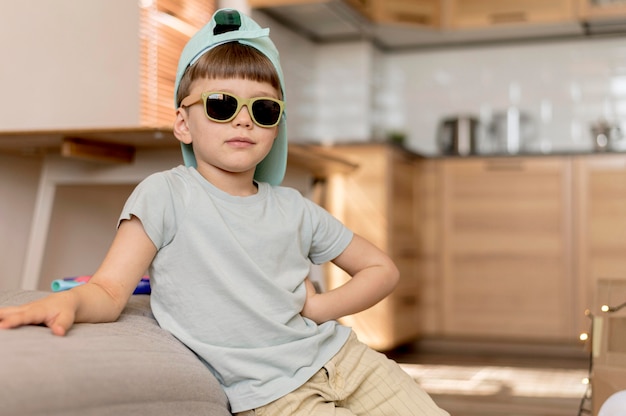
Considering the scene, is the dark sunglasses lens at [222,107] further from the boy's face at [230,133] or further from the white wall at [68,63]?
the white wall at [68,63]

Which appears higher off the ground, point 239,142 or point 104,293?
point 239,142

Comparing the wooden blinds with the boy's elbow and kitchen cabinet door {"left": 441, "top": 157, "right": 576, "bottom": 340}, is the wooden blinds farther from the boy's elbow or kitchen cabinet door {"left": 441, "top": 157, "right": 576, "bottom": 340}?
the boy's elbow

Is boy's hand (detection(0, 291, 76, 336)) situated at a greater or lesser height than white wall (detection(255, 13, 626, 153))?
lesser

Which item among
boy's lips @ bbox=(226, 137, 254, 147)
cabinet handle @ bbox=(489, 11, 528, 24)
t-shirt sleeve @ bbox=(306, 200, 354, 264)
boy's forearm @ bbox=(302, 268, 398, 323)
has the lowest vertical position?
boy's forearm @ bbox=(302, 268, 398, 323)

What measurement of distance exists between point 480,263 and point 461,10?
4.51 ft

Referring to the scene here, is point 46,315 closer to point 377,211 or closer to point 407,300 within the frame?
point 377,211

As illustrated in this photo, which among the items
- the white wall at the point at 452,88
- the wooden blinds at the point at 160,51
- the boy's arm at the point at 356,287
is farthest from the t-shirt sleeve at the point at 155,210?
the white wall at the point at 452,88

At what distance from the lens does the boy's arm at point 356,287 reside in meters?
1.24

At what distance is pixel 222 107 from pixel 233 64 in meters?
0.07

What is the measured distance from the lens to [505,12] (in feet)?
14.5

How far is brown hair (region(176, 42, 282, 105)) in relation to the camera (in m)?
1.20

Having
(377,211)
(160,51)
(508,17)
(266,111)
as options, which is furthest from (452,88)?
(266,111)

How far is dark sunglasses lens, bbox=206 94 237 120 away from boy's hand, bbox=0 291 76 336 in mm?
344

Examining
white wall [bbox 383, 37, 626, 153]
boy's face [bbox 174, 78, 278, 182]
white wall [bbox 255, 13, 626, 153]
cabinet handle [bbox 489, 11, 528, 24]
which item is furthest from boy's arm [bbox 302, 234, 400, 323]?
white wall [bbox 383, 37, 626, 153]
